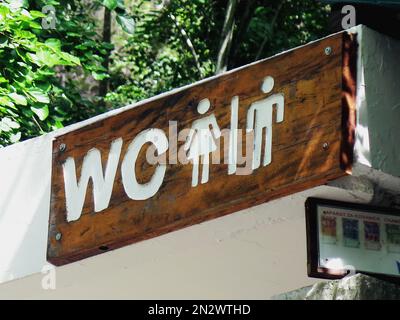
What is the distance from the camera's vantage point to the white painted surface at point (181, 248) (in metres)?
5.16

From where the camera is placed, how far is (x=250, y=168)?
5.17 metres

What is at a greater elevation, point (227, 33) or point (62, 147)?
point (227, 33)

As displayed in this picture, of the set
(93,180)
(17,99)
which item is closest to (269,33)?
(17,99)

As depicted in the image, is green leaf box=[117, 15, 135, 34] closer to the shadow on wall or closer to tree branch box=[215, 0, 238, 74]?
the shadow on wall

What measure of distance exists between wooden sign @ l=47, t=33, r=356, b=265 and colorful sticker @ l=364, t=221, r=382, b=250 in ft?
1.35

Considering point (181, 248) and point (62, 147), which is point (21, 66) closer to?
point (62, 147)

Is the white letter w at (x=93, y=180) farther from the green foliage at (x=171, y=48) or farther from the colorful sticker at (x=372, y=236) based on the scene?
the green foliage at (x=171, y=48)

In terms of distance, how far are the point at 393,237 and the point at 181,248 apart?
1.28 m

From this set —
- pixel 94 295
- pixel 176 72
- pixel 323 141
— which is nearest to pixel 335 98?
pixel 323 141

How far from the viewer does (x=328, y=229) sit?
5035mm

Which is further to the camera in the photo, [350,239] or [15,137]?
[15,137]

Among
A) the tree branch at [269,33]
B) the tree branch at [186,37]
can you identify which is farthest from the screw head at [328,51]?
the tree branch at [186,37]

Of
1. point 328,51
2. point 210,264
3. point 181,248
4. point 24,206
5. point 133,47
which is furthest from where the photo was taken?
point 133,47

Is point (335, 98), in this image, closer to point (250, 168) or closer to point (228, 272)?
point (250, 168)
